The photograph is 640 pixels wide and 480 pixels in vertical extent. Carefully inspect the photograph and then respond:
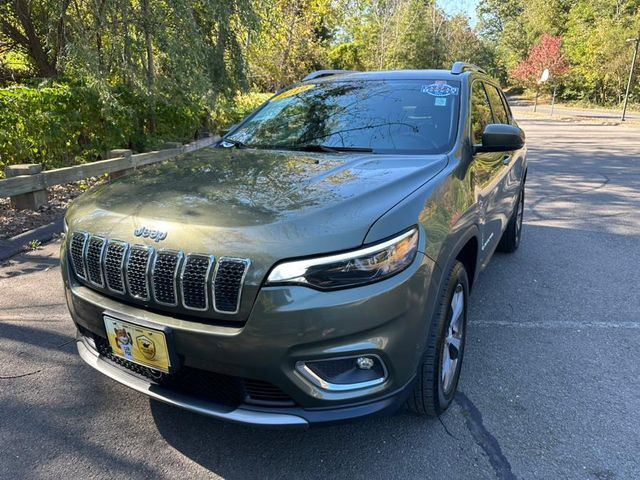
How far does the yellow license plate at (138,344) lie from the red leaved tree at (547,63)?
1735 inches

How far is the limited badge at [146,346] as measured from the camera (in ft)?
6.57

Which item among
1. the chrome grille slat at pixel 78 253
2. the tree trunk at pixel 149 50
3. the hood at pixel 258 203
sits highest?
the tree trunk at pixel 149 50

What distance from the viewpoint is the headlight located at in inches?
71.9

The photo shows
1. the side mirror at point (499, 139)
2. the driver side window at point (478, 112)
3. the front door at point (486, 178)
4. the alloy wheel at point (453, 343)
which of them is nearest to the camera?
the alloy wheel at point (453, 343)

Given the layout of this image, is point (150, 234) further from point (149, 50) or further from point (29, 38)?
point (29, 38)

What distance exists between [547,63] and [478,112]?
44.4 m

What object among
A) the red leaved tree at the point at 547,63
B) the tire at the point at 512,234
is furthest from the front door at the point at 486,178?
the red leaved tree at the point at 547,63

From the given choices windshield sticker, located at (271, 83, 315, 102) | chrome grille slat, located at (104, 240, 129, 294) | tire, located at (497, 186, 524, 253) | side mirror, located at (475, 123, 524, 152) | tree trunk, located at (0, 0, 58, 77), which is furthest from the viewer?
tree trunk, located at (0, 0, 58, 77)

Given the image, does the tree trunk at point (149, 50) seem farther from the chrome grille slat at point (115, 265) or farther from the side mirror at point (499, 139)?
the chrome grille slat at point (115, 265)

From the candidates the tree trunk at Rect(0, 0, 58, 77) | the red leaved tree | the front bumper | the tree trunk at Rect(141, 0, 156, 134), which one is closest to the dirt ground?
the tree trunk at Rect(141, 0, 156, 134)

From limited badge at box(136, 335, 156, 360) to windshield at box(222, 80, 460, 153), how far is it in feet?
5.21

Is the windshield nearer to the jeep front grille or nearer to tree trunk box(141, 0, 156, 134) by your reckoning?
the jeep front grille

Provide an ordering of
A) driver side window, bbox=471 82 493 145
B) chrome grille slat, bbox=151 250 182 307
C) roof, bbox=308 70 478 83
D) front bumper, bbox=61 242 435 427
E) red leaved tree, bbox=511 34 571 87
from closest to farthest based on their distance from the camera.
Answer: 1. front bumper, bbox=61 242 435 427
2. chrome grille slat, bbox=151 250 182 307
3. driver side window, bbox=471 82 493 145
4. roof, bbox=308 70 478 83
5. red leaved tree, bbox=511 34 571 87

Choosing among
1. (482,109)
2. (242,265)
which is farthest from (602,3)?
(242,265)
